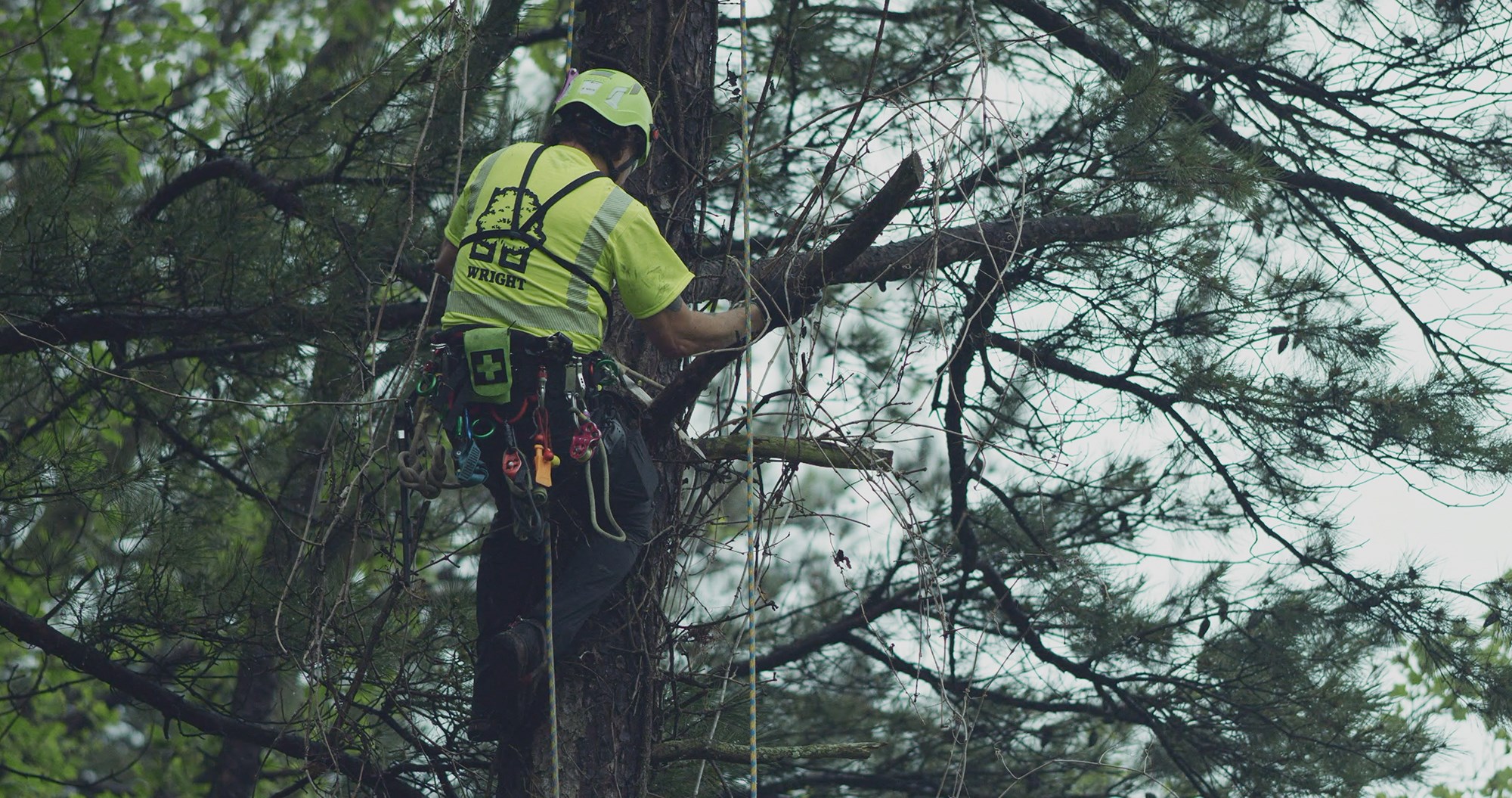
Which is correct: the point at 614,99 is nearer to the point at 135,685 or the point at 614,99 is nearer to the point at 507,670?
the point at 507,670

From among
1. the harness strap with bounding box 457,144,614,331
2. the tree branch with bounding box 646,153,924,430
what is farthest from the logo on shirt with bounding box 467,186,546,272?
the tree branch with bounding box 646,153,924,430

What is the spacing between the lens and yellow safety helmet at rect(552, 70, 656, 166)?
3.41 meters

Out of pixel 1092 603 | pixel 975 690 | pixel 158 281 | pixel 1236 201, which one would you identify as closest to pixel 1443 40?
pixel 1236 201

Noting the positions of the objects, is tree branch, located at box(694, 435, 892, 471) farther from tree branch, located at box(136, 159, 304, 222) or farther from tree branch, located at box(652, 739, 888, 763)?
tree branch, located at box(136, 159, 304, 222)

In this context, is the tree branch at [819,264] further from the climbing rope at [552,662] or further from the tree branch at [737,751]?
the tree branch at [737,751]

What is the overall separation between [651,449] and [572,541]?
0.31 meters

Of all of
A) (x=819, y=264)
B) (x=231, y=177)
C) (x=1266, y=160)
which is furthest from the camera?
(x=1266, y=160)

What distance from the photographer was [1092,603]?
5641 millimetres

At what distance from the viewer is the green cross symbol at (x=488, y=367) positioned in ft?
10.4

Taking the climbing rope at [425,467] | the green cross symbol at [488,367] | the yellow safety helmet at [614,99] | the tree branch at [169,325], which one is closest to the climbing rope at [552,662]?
the green cross symbol at [488,367]

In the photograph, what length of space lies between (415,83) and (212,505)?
2.28m

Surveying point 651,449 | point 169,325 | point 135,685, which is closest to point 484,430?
point 651,449

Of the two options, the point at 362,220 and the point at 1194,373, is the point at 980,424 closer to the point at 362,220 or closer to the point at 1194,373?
the point at 1194,373

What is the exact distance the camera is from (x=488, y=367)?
10.4 ft
